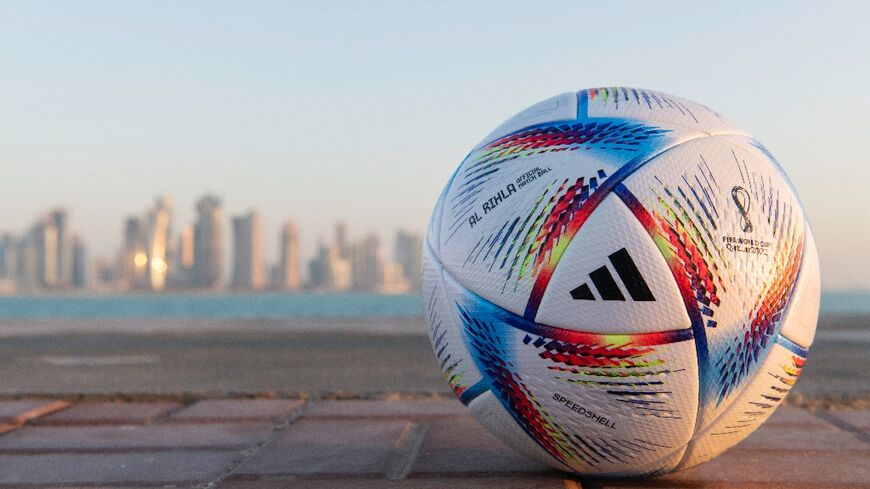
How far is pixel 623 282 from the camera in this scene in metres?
3.02

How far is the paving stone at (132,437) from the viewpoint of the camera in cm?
446

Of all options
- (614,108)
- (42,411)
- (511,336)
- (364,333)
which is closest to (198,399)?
(42,411)

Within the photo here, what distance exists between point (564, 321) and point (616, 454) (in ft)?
2.17

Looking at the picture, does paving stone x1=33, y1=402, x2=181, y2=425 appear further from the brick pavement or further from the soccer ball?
the soccer ball

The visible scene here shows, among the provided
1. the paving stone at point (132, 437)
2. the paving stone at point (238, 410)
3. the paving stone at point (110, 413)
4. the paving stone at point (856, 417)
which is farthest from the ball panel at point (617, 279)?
the paving stone at point (110, 413)

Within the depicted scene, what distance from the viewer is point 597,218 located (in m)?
3.04

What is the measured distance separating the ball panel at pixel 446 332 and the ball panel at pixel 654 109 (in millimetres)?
982

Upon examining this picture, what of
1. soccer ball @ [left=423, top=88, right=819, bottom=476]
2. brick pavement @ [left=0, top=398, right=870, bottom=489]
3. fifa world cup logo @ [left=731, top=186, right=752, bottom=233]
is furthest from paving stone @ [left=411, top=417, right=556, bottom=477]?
fifa world cup logo @ [left=731, top=186, right=752, bottom=233]

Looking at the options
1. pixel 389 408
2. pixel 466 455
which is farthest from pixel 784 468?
pixel 389 408

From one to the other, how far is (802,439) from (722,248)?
206 cm

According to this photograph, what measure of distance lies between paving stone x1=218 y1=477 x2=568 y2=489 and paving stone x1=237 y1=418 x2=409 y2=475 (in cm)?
17

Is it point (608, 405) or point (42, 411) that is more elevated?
point (608, 405)

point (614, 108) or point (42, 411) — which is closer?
point (614, 108)

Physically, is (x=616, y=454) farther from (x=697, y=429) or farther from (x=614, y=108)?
(x=614, y=108)
